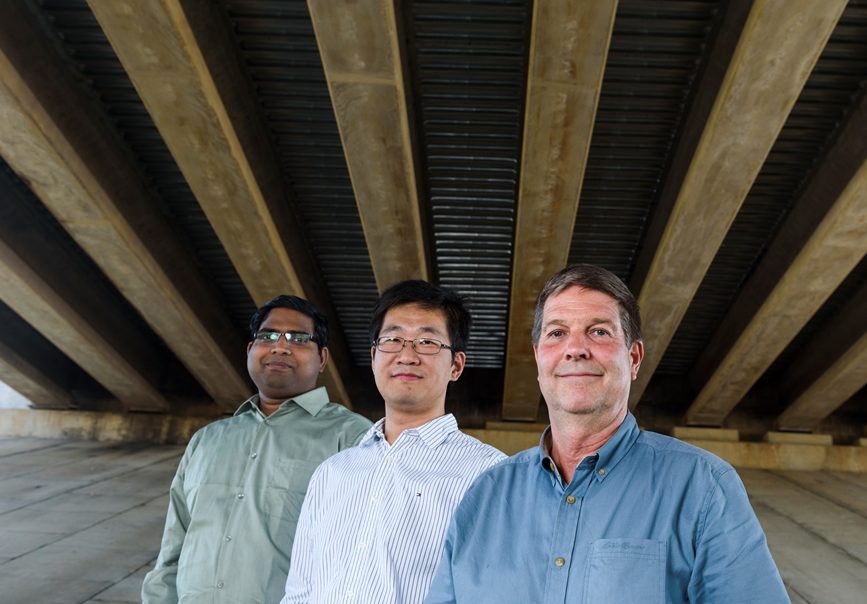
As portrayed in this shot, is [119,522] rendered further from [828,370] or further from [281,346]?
[828,370]

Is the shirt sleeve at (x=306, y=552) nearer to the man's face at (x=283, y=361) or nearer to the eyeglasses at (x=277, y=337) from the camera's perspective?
the man's face at (x=283, y=361)

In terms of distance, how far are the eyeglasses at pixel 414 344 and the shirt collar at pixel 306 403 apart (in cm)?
65

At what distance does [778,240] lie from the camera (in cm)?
895

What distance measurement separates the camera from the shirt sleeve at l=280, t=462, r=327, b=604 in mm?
2068

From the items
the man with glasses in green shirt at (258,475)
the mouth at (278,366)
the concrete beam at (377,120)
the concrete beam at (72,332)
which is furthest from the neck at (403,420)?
the concrete beam at (72,332)

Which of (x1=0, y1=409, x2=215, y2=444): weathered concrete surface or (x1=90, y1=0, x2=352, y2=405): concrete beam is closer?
(x1=90, y1=0, x2=352, y2=405): concrete beam

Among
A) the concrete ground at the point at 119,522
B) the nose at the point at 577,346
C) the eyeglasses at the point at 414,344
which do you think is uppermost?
the eyeglasses at the point at 414,344

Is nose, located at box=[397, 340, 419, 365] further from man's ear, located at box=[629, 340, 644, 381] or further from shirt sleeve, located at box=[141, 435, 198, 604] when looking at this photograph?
shirt sleeve, located at box=[141, 435, 198, 604]

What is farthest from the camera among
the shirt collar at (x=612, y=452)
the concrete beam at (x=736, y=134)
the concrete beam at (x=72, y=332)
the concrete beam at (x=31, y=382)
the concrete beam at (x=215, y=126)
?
the concrete beam at (x=31, y=382)

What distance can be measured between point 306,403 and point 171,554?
779 mm

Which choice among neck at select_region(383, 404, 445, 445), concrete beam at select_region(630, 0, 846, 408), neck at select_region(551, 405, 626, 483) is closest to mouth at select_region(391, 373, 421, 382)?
neck at select_region(383, 404, 445, 445)

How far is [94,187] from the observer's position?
760cm

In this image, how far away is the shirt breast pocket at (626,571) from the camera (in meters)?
1.38

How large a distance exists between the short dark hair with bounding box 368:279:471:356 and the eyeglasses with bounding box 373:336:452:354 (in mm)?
84
